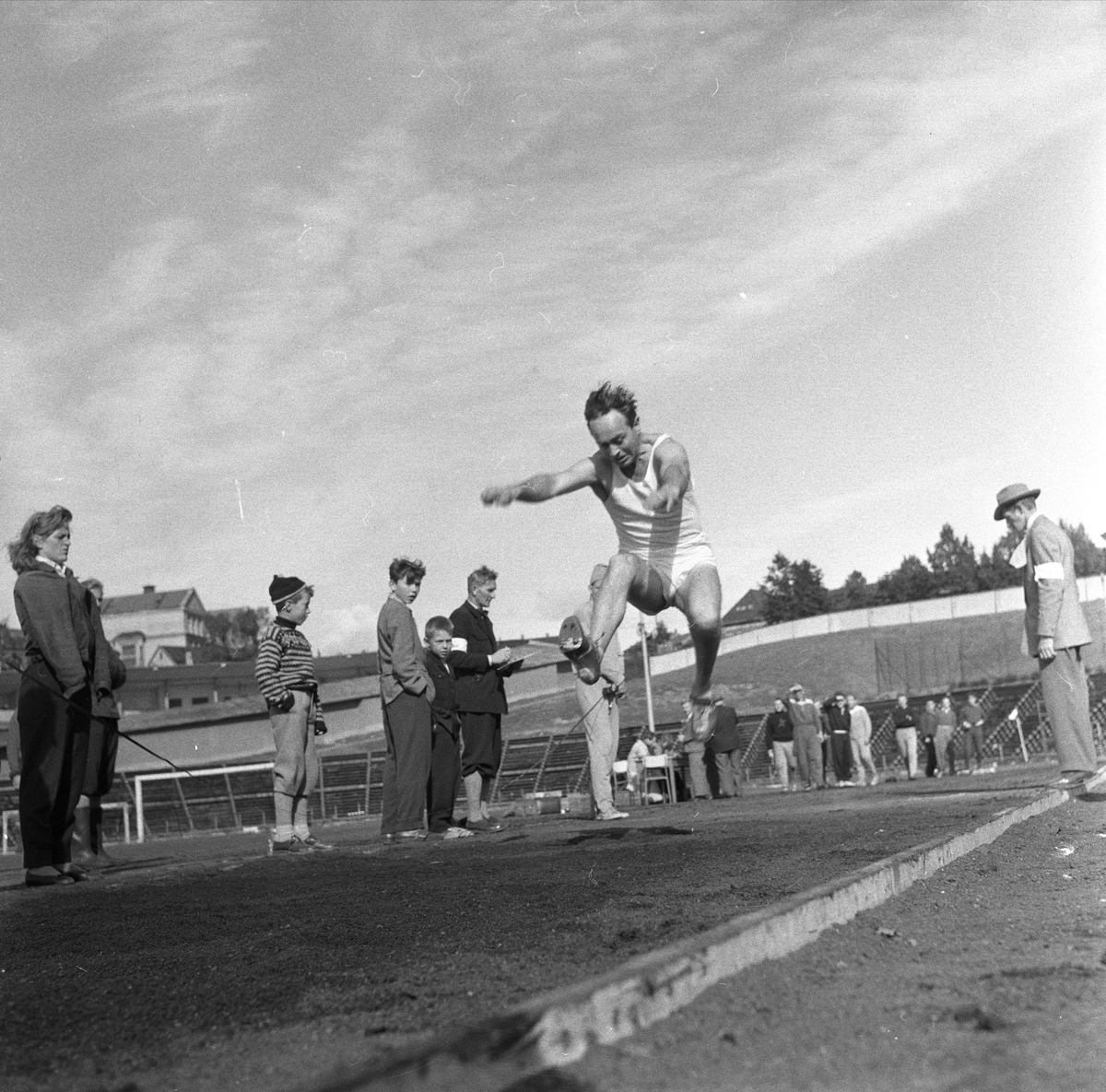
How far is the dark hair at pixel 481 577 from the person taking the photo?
34.1 ft

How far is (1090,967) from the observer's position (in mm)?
2834

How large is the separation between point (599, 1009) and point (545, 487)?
496 centimetres

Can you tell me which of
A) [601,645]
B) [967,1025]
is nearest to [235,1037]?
[967,1025]

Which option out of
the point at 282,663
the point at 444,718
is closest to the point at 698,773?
the point at 444,718

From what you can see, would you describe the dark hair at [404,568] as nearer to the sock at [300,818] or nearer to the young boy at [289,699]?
the young boy at [289,699]

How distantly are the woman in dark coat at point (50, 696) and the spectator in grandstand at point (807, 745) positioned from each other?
17826mm

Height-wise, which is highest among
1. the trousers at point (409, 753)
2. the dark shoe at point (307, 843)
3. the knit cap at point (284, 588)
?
the knit cap at point (284, 588)

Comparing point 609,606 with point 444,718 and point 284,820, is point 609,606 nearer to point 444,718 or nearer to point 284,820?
point 284,820

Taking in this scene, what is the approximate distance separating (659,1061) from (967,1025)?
0.58 meters

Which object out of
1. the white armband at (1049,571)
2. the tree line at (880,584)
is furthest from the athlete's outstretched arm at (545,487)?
the tree line at (880,584)

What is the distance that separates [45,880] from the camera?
6984mm

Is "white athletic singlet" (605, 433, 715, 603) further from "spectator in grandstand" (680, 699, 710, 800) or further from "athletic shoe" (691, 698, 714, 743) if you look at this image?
"spectator in grandstand" (680, 699, 710, 800)

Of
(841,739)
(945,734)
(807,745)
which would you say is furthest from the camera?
(945,734)

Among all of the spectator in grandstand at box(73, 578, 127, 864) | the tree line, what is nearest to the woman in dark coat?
the spectator in grandstand at box(73, 578, 127, 864)
